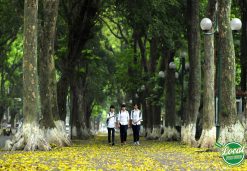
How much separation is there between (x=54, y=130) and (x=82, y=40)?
9.02 metres

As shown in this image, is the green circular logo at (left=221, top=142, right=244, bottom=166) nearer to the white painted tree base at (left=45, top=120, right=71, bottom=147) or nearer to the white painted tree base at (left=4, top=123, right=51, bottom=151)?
the white painted tree base at (left=4, top=123, right=51, bottom=151)

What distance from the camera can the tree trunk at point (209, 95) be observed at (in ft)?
71.7

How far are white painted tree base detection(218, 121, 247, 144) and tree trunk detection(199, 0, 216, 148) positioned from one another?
3534 millimetres

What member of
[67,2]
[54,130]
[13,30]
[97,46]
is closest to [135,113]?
[54,130]

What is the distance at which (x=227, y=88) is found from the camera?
18.0 m

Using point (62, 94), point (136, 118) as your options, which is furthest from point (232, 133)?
point (62, 94)

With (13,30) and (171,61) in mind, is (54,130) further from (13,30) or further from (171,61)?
(13,30)

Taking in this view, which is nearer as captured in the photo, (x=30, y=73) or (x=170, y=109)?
(x=30, y=73)

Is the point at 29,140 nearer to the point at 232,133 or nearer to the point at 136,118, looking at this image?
the point at 232,133

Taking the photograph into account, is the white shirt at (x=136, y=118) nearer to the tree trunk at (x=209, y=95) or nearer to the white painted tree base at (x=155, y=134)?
the tree trunk at (x=209, y=95)

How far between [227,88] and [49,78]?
30.0 feet

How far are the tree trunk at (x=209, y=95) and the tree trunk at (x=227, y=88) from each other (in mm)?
3484

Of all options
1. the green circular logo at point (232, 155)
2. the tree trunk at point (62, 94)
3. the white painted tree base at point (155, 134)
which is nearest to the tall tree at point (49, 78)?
the tree trunk at point (62, 94)

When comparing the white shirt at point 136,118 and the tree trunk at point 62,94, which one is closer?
the white shirt at point 136,118
